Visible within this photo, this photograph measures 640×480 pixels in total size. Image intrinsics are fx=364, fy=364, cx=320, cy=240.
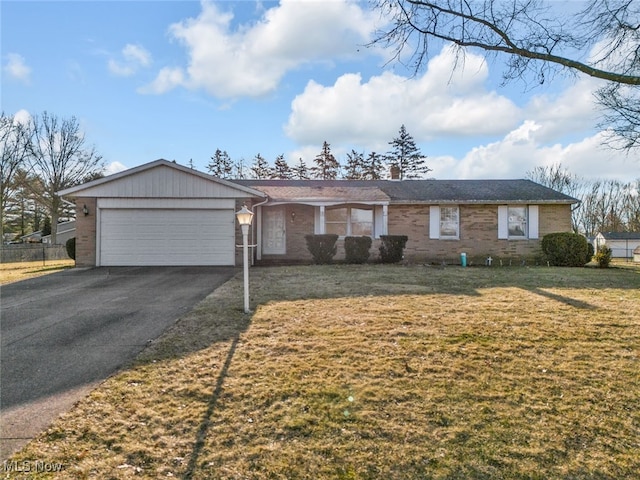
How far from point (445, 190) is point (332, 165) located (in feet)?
68.8

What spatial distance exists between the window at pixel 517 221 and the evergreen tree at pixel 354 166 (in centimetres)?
2153

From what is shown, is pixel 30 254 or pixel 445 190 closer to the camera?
pixel 445 190

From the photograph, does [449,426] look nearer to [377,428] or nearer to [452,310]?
[377,428]

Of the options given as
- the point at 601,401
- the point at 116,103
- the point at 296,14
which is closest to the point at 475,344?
the point at 601,401

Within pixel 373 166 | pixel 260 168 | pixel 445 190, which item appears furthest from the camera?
pixel 260 168

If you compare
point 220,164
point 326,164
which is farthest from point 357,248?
point 220,164

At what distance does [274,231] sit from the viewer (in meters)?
15.7

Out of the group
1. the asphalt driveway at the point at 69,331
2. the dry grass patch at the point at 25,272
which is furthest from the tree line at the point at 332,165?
the asphalt driveway at the point at 69,331

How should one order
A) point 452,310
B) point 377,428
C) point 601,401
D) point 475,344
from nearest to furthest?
point 377,428 → point 601,401 → point 475,344 → point 452,310

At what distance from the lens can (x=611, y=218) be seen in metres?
37.1

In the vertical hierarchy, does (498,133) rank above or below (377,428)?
above

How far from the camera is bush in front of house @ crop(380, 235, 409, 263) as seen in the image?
13.7 metres

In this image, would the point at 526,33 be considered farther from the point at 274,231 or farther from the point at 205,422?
the point at 274,231

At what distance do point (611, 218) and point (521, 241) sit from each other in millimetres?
30540
